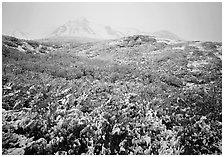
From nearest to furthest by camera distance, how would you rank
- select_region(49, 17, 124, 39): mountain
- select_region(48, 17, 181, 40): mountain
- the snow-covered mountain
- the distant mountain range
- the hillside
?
1. the hillside
2. select_region(49, 17, 124, 39): mountain
3. the snow-covered mountain
4. select_region(48, 17, 181, 40): mountain
5. the distant mountain range

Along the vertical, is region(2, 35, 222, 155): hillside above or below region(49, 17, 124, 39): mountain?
below

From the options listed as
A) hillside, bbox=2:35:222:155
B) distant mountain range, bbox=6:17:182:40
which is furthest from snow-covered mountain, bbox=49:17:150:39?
hillside, bbox=2:35:222:155

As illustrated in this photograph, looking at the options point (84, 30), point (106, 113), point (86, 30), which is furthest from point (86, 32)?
point (106, 113)

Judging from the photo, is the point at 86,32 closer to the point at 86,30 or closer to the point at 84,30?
the point at 86,30

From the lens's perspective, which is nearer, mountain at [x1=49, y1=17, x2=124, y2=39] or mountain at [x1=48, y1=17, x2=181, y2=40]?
mountain at [x1=49, y1=17, x2=124, y2=39]

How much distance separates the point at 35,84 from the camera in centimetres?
1020

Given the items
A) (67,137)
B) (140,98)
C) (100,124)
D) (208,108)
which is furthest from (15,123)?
(208,108)

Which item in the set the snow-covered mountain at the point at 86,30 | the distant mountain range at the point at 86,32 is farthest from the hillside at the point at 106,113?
the distant mountain range at the point at 86,32

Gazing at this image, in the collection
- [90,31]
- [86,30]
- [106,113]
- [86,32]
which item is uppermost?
[86,30]

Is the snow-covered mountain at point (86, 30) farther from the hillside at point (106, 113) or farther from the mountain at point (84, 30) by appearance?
the hillside at point (106, 113)

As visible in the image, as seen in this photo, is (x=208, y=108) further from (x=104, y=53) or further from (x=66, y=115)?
(x=104, y=53)

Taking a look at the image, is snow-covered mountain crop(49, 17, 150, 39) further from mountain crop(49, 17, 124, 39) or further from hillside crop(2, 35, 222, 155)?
hillside crop(2, 35, 222, 155)

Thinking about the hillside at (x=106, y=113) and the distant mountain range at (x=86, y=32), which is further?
the distant mountain range at (x=86, y=32)

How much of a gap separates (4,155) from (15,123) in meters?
1.48
